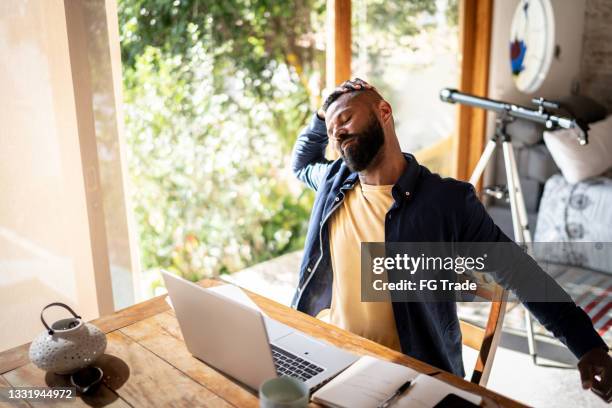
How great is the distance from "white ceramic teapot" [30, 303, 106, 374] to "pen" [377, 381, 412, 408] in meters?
0.59

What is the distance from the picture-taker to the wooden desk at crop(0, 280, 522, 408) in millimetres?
1176

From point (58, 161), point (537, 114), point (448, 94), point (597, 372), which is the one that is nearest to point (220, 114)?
point (448, 94)

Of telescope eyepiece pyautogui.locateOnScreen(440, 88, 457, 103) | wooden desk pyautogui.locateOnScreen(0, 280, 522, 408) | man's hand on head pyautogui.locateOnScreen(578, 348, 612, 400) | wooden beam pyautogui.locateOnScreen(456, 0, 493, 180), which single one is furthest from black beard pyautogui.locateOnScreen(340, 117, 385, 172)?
wooden beam pyautogui.locateOnScreen(456, 0, 493, 180)

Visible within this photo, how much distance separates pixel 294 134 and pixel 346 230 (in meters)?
2.15

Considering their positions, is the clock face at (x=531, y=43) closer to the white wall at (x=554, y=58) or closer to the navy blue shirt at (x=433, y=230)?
the white wall at (x=554, y=58)

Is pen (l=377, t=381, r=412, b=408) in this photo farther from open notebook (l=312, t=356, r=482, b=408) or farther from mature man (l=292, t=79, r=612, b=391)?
mature man (l=292, t=79, r=612, b=391)

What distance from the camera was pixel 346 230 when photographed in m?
1.67

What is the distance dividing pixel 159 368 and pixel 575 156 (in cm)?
296

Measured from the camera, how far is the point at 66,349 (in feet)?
→ 3.98

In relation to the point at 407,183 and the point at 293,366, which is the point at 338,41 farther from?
the point at 293,366

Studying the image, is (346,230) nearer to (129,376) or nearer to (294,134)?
(129,376)

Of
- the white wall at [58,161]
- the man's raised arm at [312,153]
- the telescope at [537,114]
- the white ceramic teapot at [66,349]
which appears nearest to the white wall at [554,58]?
the telescope at [537,114]

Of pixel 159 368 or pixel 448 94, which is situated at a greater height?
pixel 448 94

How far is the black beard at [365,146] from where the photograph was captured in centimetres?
155
